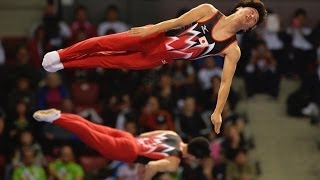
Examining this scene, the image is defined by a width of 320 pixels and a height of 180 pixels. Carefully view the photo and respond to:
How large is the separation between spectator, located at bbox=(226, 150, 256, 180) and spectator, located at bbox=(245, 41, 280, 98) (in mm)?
1765

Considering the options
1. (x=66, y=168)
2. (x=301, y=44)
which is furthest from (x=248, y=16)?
(x=301, y=44)

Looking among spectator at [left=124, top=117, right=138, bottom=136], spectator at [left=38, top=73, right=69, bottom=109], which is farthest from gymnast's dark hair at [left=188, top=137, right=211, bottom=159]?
spectator at [left=38, top=73, right=69, bottom=109]

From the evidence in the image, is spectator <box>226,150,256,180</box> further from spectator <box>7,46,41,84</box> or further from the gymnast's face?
the gymnast's face

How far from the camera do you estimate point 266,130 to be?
1295 centimetres

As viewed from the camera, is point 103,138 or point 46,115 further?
point 103,138

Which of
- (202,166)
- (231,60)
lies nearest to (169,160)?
(202,166)

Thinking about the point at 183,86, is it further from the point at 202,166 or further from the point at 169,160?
the point at 169,160

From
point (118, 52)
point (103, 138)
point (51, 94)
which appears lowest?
point (51, 94)

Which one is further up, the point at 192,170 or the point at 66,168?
the point at 66,168

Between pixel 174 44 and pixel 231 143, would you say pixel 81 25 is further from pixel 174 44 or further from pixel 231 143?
pixel 174 44

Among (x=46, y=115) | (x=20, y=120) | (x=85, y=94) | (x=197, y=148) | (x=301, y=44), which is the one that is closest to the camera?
(x=46, y=115)

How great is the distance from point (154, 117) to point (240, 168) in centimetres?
136

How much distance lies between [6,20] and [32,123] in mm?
2725

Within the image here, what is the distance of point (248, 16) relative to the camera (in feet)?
27.0
